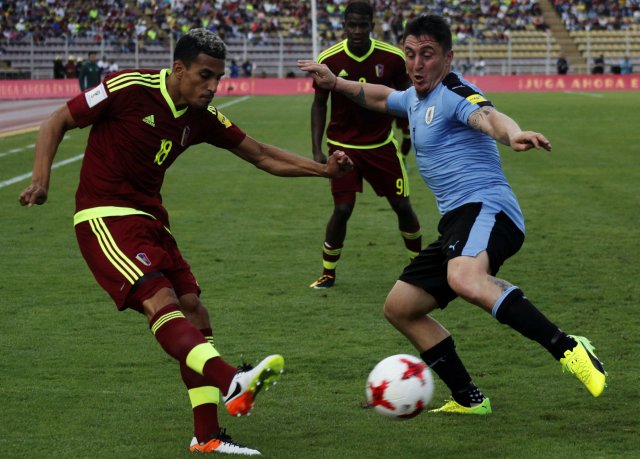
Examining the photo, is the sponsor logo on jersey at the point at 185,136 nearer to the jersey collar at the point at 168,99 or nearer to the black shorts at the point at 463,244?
the jersey collar at the point at 168,99

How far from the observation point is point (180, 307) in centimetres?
567

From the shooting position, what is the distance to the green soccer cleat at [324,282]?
10305 millimetres

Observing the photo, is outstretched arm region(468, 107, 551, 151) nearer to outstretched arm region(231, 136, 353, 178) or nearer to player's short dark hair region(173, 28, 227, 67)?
outstretched arm region(231, 136, 353, 178)

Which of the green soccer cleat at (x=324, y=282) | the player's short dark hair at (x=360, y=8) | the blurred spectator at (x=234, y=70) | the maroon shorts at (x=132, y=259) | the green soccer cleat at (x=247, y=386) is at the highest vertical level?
the player's short dark hair at (x=360, y=8)

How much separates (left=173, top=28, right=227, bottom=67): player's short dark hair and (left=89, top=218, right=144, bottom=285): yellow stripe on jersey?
91 cm

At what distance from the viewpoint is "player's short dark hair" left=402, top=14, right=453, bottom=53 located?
20.3 ft

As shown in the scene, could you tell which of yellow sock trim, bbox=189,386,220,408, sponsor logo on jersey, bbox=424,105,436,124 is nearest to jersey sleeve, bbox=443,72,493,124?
sponsor logo on jersey, bbox=424,105,436,124

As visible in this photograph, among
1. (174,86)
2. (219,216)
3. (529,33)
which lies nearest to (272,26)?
(529,33)

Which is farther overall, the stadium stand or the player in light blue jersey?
the stadium stand

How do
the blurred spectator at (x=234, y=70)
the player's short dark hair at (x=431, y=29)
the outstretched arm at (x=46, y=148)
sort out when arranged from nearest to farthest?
the outstretched arm at (x=46, y=148)
the player's short dark hair at (x=431, y=29)
the blurred spectator at (x=234, y=70)

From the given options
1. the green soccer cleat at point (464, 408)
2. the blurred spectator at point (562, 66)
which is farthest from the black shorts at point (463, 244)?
the blurred spectator at point (562, 66)

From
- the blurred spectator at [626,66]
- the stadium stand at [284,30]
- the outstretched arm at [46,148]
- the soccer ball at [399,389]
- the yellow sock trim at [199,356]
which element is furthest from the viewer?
the stadium stand at [284,30]

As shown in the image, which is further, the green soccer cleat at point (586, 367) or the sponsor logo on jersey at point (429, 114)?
the sponsor logo on jersey at point (429, 114)

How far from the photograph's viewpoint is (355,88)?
7.20m
